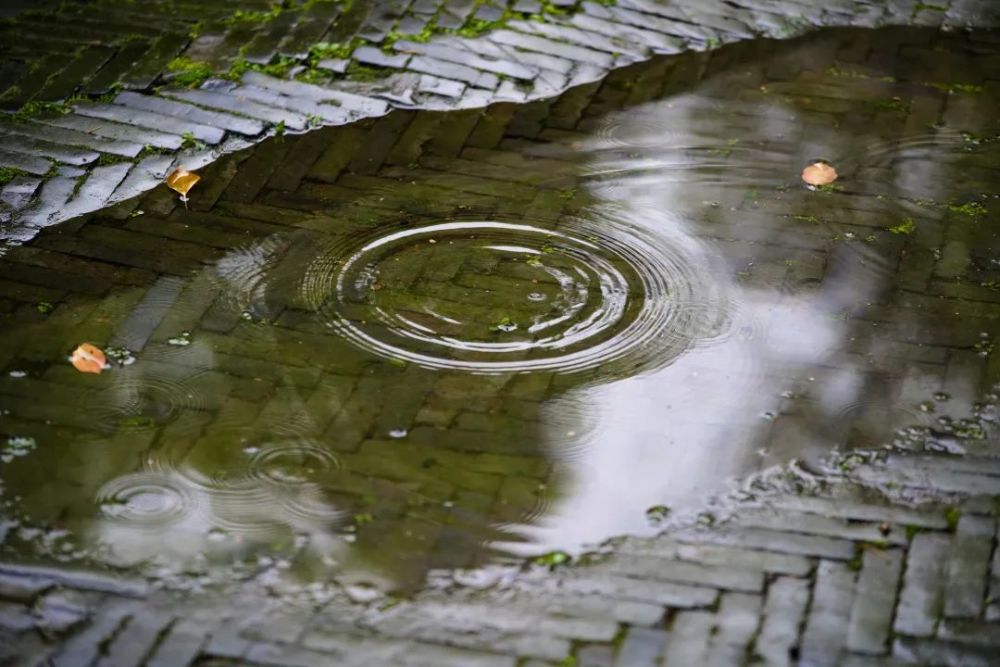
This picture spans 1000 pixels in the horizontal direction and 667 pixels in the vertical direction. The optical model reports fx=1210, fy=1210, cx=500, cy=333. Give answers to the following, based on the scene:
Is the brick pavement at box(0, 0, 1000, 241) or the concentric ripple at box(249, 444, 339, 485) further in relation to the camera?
the brick pavement at box(0, 0, 1000, 241)

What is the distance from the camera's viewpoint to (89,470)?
116 inches

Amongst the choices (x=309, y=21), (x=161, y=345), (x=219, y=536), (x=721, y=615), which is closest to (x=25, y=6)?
(x=309, y=21)

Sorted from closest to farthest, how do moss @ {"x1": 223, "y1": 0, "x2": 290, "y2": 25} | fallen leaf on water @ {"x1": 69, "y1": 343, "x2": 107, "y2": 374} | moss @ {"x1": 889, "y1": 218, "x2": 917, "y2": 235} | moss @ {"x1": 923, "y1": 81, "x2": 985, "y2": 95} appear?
fallen leaf on water @ {"x1": 69, "y1": 343, "x2": 107, "y2": 374}, moss @ {"x1": 889, "y1": 218, "x2": 917, "y2": 235}, moss @ {"x1": 923, "y1": 81, "x2": 985, "y2": 95}, moss @ {"x1": 223, "y1": 0, "x2": 290, "y2": 25}

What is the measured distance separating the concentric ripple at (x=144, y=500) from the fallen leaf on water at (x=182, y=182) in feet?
4.45

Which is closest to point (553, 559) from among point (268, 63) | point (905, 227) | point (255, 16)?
point (905, 227)

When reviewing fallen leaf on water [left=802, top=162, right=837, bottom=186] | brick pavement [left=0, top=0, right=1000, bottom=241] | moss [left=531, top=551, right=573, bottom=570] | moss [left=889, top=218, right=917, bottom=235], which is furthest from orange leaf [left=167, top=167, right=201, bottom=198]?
moss [left=889, top=218, right=917, bottom=235]

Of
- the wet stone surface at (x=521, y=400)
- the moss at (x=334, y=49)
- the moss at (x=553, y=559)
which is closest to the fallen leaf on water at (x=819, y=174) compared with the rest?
the wet stone surface at (x=521, y=400)

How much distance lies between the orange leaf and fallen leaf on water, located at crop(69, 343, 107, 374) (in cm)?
88

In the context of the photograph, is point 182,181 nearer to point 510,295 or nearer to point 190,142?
point 190,142

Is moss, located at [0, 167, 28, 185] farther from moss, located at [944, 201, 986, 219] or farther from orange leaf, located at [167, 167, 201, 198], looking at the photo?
moss, located at [944, 201, 986, 219]

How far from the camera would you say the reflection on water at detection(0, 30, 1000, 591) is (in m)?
2.87

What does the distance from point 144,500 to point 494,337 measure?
1070 mm

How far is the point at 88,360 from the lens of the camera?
10.7 ft

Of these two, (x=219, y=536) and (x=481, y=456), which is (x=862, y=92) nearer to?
(x=481, y=456)
